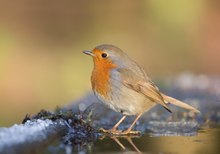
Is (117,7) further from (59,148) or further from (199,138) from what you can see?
(59,148)

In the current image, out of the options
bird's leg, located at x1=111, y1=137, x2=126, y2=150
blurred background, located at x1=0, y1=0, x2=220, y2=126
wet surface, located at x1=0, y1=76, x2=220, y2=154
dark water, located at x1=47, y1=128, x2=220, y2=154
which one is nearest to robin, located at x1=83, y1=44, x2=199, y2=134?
wet surface, located at x1=0, y1=76, x2=220, y2=154

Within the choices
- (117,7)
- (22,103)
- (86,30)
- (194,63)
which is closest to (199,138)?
(22,103)

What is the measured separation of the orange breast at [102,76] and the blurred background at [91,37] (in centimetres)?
567

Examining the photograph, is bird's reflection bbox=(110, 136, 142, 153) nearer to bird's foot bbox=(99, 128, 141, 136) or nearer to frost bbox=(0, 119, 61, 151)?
bird's foot bbox=(99, 128, 141, 136)

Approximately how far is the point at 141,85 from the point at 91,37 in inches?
317

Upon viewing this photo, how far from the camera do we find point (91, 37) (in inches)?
553

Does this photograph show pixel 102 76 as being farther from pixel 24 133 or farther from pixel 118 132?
pixel 24 133

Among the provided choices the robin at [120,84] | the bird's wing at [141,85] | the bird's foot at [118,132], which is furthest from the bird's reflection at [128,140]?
the bird's wing at [141,85]

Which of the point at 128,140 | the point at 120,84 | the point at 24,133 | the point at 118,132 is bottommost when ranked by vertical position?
the point at 24,133

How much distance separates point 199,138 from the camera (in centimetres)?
508

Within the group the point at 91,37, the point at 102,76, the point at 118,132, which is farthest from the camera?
the point at 91,37

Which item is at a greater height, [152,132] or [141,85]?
[141,85]

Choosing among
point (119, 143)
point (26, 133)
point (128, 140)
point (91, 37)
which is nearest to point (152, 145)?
point (119, 143)

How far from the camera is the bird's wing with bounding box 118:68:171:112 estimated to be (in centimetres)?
600
